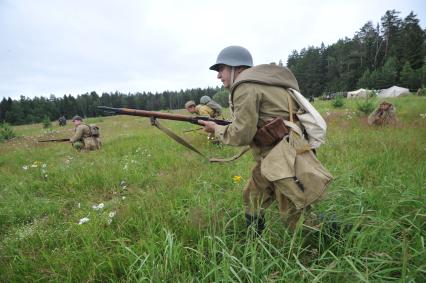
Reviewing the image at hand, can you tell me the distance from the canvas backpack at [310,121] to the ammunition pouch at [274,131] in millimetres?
228

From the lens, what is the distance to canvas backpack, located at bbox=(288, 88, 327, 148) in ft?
7.24

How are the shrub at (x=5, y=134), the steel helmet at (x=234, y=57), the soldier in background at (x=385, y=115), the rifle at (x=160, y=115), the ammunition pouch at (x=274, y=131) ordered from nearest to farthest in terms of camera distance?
the ammunition pouch at (x=274, y=131)
the steel helmet at (x=234, y=57)
the rifle at (x=160, y=115)
the soldier in background at (x=385, y=115)
the shrub at (x=5, y=134)

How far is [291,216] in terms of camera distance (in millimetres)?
2258

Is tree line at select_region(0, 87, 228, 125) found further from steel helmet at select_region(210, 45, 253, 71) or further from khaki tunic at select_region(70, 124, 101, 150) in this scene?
steel helmet at select_region(210, 45, 253, 71)

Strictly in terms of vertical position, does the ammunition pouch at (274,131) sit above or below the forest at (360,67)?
below

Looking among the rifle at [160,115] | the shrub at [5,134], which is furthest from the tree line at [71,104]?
the rifle at [160,115]

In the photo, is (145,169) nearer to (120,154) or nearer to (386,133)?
(120,154)

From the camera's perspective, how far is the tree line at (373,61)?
150 ft

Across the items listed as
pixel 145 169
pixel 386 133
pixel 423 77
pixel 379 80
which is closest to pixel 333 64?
pixel 379 80

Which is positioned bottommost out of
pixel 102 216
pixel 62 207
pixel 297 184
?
pixel 62 207

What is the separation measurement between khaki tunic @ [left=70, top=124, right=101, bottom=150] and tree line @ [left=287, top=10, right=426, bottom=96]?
51704 millimetres

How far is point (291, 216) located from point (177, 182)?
2436mm

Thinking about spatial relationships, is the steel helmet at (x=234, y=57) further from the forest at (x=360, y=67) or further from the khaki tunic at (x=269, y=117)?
the forest at (x=360, y=67)

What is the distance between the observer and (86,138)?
31.8 feet
